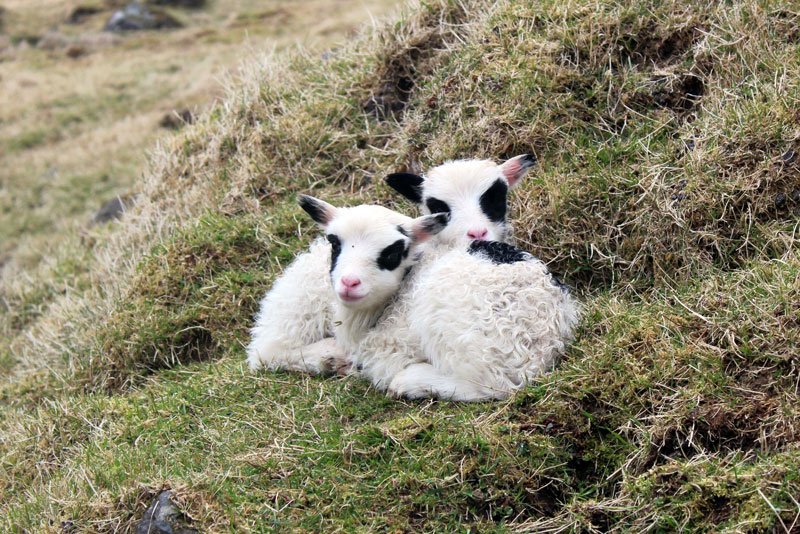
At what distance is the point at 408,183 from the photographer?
6.04 m

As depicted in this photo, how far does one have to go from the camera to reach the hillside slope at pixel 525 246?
4.29 m

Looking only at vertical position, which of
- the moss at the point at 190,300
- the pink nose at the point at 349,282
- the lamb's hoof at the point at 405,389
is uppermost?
the pink nose at the point at 349,282

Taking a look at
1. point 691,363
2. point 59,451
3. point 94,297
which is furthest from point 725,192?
point 94,297

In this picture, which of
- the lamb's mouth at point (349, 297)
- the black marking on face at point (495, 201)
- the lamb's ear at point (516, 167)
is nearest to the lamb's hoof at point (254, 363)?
the lamb's mouth at point (349, 297)

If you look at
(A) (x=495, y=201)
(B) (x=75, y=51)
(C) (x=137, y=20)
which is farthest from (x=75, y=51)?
(A) (x=495, y=201)

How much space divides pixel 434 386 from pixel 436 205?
142 centimetres

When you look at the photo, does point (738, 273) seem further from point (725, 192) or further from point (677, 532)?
point (677, 532)

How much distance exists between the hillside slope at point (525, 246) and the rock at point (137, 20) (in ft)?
85.7

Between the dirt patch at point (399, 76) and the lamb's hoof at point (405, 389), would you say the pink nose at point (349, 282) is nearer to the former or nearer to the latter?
the lamb's hoof at point (405, 389)

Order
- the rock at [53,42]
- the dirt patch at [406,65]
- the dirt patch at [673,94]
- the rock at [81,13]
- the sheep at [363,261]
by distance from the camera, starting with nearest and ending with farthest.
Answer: the sheep at [363,261] < the dirt patch at [673,94] < the dirt patch at [406,65] < the rock at [53,42] < the rock at [81,13]

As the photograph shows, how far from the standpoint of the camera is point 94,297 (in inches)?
318

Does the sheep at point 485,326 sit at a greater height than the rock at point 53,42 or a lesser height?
greater

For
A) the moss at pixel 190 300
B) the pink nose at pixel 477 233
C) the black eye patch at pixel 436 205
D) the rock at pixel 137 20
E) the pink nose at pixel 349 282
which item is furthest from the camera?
the rock at pixel 137 20

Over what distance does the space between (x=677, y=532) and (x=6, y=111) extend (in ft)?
68.5
